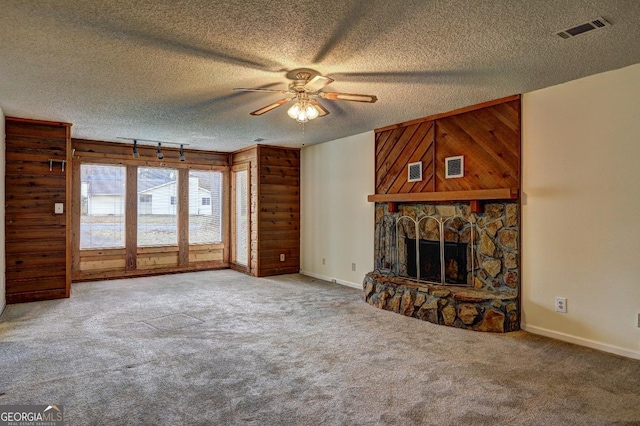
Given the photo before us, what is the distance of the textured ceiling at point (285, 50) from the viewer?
232cm

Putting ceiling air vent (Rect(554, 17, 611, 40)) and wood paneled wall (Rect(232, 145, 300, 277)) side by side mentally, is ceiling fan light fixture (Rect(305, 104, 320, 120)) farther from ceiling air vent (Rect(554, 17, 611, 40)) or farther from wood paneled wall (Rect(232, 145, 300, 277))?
wood paneled wall (Rect(232, 145, 300, 277))

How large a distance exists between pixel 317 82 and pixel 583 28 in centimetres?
187

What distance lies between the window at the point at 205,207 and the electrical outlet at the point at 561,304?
6.22 meters

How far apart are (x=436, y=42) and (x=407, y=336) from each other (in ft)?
8.58

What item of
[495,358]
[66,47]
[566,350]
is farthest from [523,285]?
[66,47]

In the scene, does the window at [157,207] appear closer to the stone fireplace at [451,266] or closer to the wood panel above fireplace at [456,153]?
the wood panel above fireplace at [456,153]

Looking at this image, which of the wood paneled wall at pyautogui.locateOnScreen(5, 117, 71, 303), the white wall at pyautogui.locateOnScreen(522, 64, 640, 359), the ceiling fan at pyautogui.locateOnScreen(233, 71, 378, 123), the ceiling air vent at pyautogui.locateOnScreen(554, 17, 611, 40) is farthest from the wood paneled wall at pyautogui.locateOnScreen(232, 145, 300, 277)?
the ceiling air vent at pyautogui.locateOnScreen(554, 17, 611, 40)

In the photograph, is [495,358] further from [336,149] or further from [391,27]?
[336,149]

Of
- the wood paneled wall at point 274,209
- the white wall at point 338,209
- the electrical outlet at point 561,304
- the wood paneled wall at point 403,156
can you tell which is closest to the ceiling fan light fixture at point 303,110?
the wood paneled wall at point 403,156

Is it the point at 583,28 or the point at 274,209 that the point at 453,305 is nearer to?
the point at 583,28

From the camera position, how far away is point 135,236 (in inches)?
287

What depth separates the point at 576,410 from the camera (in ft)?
7.89

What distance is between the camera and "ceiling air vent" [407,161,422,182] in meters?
5.15

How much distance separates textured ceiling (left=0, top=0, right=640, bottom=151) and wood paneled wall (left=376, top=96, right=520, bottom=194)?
0.26 meters
